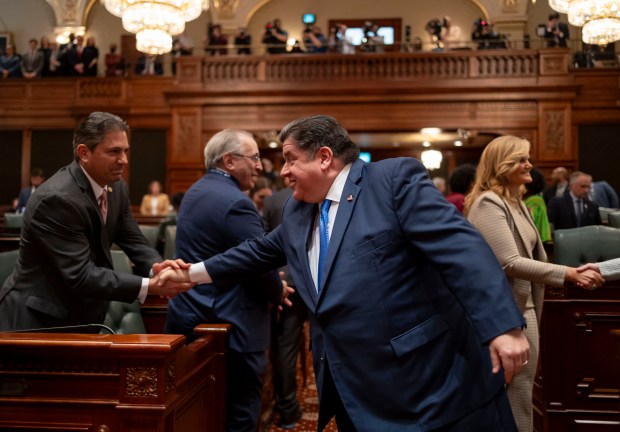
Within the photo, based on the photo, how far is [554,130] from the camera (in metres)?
10.1

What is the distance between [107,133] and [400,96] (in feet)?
29.1

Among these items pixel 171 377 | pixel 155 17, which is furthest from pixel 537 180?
pixel 155 17

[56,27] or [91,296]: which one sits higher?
[56,27]

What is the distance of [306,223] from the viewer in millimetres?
1771

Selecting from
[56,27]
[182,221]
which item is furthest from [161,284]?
[56,27]

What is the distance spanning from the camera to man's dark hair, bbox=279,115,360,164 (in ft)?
5.62

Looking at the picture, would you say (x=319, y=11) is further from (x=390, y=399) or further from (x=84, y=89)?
(x=390, y=399)

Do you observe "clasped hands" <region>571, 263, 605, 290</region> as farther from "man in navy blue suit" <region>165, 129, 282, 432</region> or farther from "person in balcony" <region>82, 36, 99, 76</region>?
"person in balcony" <region>82, 36, 99, 76</region>

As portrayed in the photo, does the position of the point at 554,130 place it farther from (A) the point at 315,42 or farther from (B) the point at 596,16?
(A) the point at 315,42

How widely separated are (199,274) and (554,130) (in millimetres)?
9299

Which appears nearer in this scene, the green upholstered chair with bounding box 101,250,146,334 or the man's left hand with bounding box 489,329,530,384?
the man's left hand with bounding box 489,329,530,384

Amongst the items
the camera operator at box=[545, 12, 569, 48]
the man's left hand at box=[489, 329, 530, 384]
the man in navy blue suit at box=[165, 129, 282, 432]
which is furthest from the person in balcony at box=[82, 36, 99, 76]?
the man's left hand at box=[489, 329, 530, 384]

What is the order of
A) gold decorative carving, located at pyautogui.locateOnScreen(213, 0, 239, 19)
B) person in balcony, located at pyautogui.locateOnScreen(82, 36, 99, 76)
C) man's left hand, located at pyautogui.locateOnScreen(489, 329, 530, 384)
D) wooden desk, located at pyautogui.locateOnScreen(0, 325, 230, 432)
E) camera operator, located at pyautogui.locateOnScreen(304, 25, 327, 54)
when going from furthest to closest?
gold decorative carving, located at pyautogui.locateOnScreen(213, 0, 239, 19) → person in balcony, located at pyautogui.locateOnScreen(82, 36, 99, 76) → camera operator, located at pyautogui.locateOnScreen(304, 25, 327, 54) → wooden desk, located at pyautogui.locateOnScreen(0, 325, 230, 432) → man's left hand, located at pyautogui.locateOnScreen(489, 329, 530, 384)

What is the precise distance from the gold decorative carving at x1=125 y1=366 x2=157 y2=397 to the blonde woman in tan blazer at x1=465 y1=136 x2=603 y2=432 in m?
1.34
